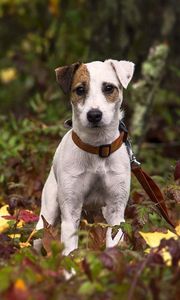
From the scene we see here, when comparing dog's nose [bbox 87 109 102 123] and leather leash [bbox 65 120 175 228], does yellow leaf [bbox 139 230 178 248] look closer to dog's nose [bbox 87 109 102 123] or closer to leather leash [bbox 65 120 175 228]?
leather leash [bbox 65 120 175 228]

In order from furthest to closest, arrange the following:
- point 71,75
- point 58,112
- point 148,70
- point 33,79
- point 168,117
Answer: point 33,79
point 168,117
point 58,112
point 148,70
point 71,75

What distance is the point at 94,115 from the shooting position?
15.9ft

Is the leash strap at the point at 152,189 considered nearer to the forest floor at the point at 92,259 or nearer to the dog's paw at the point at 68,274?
the forest floor at the point at 92,259

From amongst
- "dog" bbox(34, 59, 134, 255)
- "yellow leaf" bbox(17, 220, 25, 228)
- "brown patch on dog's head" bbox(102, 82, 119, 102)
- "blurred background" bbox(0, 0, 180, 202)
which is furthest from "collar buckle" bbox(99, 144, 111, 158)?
"blurred background" bbox(0, 0, 180, 202)

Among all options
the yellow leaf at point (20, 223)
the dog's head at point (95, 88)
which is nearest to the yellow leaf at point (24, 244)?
the yellow leaf at point (20, 223)

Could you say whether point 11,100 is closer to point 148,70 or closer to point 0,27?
point 0,27

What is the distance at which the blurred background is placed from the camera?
26.0 ft

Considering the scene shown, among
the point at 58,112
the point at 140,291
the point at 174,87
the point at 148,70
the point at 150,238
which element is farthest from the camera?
the point at 174,87

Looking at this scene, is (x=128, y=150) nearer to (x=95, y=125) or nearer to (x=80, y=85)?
(x=95, y=125)

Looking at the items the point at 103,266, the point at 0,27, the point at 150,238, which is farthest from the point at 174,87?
the point at 103,266

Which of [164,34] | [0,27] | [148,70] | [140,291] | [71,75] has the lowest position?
[140,291]

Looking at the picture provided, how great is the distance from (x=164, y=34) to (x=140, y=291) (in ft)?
23.0

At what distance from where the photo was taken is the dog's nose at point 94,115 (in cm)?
484

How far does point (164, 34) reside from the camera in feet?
34.2
